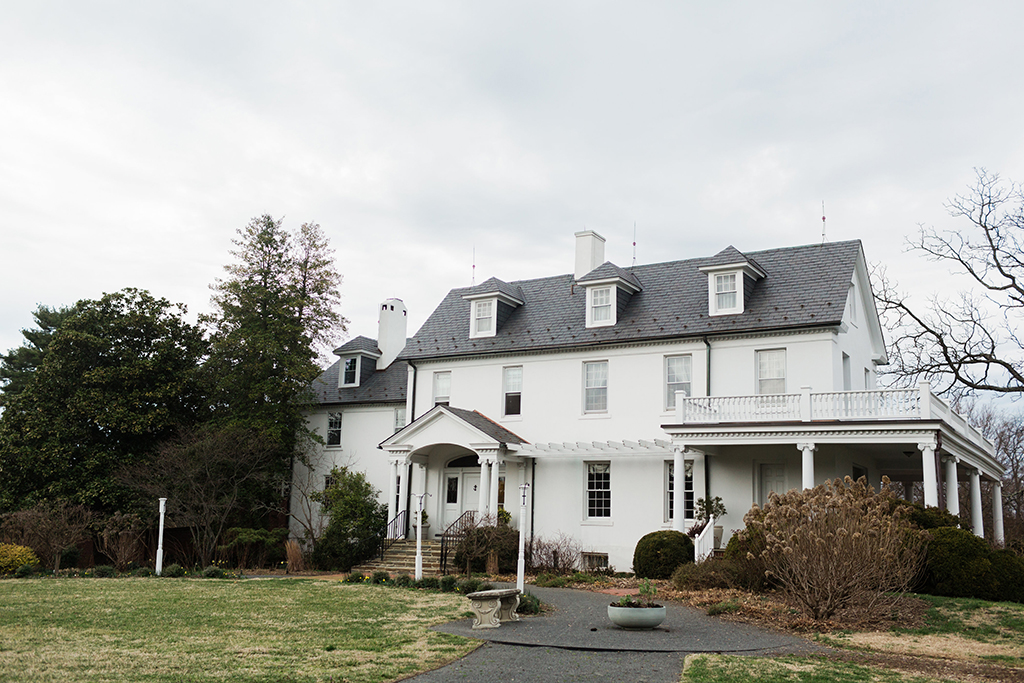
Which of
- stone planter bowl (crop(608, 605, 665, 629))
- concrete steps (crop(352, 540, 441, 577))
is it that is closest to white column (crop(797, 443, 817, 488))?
stone planter bowl (crop(608, 605, 665, 629))

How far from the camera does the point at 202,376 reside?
29.2 metres

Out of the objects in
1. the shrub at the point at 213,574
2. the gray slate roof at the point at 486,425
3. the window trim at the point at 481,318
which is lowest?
the shrub at the point at 213,574

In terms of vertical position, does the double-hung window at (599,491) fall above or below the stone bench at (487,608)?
above

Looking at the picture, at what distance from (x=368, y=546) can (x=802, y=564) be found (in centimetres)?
1449

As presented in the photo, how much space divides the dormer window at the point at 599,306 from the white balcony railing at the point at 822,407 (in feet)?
15.5

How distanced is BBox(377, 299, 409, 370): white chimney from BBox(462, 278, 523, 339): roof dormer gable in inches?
251

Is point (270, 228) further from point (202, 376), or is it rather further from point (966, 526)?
point (966, 526)

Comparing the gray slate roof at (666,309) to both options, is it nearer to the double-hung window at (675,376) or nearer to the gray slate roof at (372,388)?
the double-hung window at (675,376)

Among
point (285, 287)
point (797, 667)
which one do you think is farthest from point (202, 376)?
point (797, 667)

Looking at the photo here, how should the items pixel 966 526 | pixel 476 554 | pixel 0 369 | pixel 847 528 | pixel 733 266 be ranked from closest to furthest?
pixel 847 528 → pixel 966 526 → pixel 476 554 → pixel 733 266 → pixel 0 369

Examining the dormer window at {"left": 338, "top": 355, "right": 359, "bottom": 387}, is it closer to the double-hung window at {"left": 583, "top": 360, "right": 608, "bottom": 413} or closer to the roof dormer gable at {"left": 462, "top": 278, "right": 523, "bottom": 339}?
the roof dormer gable at {"left": 462, "top": 278, "right": 523, "bottom": 339}

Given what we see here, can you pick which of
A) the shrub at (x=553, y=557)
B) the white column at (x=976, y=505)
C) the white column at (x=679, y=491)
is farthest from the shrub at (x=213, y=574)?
the white column at (x=976, y=505)

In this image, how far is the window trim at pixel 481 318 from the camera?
2744 cm

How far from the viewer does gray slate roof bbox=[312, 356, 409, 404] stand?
3064cm
